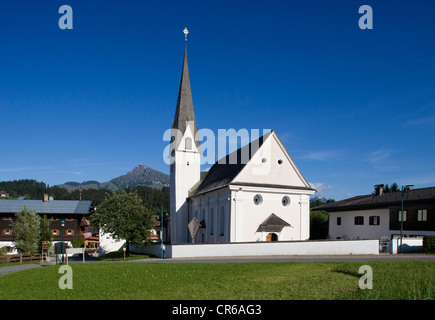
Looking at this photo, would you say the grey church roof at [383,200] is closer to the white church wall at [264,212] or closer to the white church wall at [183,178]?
the white church wall at [264,212]

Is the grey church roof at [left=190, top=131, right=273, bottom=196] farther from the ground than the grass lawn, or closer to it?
farther from the ground

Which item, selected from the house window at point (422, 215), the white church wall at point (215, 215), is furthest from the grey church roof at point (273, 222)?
the house window at point (422, 215)

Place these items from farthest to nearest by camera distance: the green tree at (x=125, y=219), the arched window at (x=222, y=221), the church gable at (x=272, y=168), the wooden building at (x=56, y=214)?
the wooden building at (x=56, y=214)
the green tree at (x=125, y=219)
the arched window at (x=222, y=221)
the church gable at (x=272, y=168)

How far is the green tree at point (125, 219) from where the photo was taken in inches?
1448

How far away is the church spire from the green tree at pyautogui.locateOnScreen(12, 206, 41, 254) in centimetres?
2176

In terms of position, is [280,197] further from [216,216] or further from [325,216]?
[325,216]

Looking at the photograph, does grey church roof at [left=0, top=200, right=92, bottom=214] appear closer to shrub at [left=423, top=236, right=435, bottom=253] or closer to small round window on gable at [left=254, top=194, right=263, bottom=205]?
small round window on gable at [left=254, top=194, right=263, bottom=205]

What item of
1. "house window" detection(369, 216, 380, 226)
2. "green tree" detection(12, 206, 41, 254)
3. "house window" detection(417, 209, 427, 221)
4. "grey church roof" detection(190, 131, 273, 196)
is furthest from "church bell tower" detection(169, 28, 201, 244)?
"house window" detection(417, 209, 427, 221)

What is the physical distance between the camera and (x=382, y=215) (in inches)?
1519

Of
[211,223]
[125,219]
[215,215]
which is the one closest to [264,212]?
[215,215]

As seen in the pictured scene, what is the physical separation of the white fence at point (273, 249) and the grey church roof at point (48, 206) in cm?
4106

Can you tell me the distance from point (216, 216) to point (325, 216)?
72.4ft

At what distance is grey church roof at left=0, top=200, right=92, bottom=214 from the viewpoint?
6112 cm

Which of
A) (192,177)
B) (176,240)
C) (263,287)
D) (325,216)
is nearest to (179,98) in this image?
(192,177)
